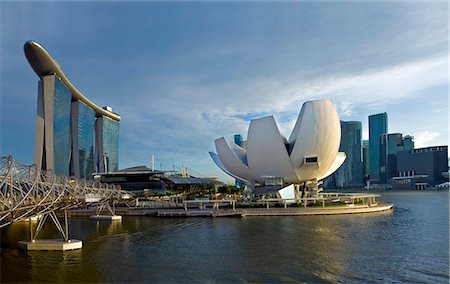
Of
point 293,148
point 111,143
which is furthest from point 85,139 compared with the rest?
point 293,148

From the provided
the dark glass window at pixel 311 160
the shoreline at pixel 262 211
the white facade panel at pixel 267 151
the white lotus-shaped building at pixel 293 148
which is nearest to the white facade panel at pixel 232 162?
the white lotus-shaped building at pixel 293 148

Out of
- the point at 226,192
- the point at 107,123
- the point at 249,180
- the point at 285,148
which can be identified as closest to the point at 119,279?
the point at 285,148

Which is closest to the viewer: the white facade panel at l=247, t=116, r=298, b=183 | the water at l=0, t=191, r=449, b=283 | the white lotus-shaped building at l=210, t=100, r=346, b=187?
the water at l=0, t=191, r=449, b=283

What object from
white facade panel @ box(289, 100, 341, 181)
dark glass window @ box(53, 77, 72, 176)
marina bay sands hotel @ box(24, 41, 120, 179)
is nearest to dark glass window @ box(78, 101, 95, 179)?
marina bay sands hotel @ box(24, 41, 120, 179)

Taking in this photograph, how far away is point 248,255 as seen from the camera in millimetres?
14273

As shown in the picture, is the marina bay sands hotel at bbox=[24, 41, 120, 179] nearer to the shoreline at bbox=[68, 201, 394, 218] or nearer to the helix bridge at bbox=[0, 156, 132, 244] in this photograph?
the shoreline at bbox=[68, 201, 394, 218]

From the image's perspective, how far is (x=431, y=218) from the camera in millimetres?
25453

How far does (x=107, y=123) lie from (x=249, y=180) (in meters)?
48.0

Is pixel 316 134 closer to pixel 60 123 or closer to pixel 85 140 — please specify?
pixel 60 123

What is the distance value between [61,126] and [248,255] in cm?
4650

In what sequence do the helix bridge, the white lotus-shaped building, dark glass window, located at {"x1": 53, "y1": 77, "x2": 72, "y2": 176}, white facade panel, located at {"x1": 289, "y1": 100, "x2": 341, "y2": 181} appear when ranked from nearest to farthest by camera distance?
1. the helix bridge
2. white facade panel, located at {"x1": 289, "y1": 100, "x2": 341, "y2": 181}
3. the white lotus-shaped building
4. dark glass window, located at {"x1": 53, "y1": 77, "x2": 72, "y2": 176}

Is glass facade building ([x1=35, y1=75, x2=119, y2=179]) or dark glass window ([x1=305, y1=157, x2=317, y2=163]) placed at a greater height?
glass facade building ([x1=35, y1=75, x2=119, y2=179])

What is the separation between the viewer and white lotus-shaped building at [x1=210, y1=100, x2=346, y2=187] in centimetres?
3316

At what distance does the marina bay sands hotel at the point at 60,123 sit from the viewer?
167 feet
